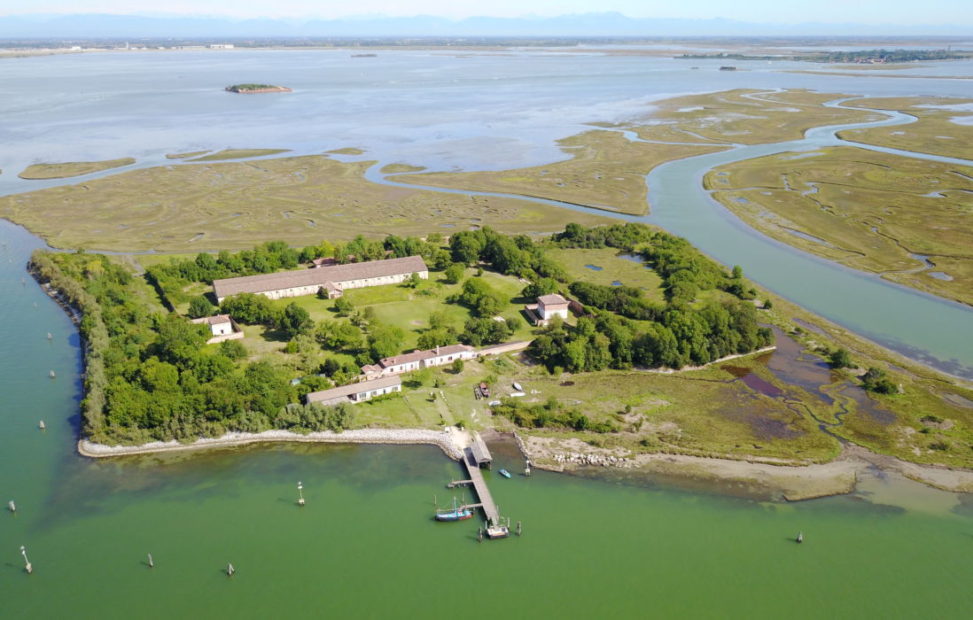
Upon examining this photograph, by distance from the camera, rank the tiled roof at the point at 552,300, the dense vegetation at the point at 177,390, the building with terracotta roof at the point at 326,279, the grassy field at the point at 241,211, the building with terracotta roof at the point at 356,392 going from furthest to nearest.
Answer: the grassy field at the point at 241,211, the building with terracotta roof at the point at 326,279, the tiled roof at the point at 552,300, the building with terracotta roof at the point at 356,392, the dense vegetation at the point at 177,390

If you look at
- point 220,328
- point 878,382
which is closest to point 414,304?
point 220,328

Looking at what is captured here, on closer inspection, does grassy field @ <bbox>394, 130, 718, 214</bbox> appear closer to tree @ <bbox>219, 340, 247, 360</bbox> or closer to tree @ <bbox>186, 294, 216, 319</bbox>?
tree @ <bbox>186, 294, 216, 319</bbox>

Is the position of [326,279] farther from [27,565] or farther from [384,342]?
[27,565]

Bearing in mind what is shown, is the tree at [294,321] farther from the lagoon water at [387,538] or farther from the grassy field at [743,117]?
the grassy field at [743,117]

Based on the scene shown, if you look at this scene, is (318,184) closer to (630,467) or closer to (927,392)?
(630,467)

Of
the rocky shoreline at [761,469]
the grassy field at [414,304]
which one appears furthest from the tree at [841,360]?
the grassy field at [414,304]

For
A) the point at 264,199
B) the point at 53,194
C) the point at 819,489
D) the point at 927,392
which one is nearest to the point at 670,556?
the point at 819,489
